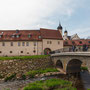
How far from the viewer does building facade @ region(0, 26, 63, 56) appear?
1484 inches

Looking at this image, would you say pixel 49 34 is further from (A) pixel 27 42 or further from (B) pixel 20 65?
(B) pixel 20 65

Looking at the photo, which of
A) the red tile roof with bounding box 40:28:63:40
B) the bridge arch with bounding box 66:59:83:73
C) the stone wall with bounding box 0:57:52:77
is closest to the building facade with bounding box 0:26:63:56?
the red tile roof with bounding box 40:28:63:40

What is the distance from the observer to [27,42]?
38094 mm

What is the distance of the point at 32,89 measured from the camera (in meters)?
14.1

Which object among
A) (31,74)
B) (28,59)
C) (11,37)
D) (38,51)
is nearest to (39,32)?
(38,51)

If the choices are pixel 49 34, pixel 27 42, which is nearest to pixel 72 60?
pixel 27 42

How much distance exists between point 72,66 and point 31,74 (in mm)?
10107

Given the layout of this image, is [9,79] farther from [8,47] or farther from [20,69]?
[8,47]

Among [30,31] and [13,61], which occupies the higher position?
[30,31]

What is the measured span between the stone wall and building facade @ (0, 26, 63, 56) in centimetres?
843

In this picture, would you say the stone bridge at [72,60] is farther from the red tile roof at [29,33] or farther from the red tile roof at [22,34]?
the red tile roof at [22,34]

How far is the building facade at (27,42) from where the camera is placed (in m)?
37.7

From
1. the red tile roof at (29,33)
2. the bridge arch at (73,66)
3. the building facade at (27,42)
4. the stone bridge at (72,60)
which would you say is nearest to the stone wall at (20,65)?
the stone bridge at (72,60)

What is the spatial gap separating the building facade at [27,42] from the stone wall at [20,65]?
843 cm
